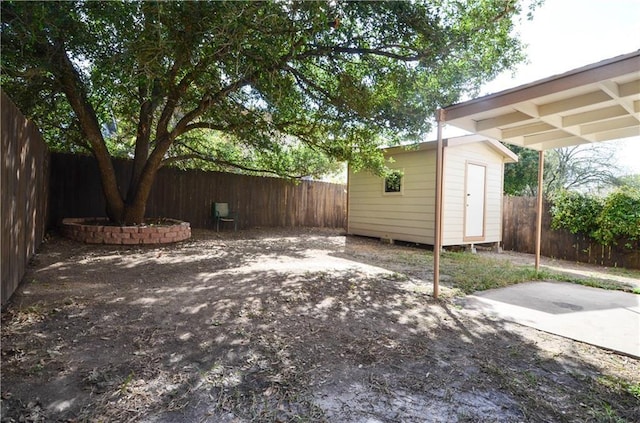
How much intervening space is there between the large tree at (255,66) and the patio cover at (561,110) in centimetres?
145

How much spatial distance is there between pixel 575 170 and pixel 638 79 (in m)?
15.5

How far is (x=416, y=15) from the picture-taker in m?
4.53

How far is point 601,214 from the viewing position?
7.05 meters

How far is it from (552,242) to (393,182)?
4.08 metres

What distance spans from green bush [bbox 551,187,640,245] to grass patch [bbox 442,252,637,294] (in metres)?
2.28

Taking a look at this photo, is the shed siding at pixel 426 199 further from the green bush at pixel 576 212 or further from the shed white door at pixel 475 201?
the green bush at pixel 576 212

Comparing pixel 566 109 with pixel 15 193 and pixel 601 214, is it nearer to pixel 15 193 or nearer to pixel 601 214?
pixel 601 214

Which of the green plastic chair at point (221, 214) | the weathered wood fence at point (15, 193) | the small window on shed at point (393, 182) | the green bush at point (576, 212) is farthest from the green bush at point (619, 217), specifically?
the weathered wood fence at point (15, 193)

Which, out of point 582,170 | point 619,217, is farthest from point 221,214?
point 582,170

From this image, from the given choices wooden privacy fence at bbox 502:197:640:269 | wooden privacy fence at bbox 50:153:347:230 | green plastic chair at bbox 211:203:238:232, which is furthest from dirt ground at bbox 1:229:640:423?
green plastic chair at bbox 211:203:238:232

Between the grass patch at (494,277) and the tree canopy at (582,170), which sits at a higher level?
the tree canopy at (582,170)

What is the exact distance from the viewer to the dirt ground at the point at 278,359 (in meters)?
1.71

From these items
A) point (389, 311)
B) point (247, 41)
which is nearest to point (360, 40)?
point (247, 41)

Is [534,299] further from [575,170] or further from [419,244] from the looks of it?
[575,170]
